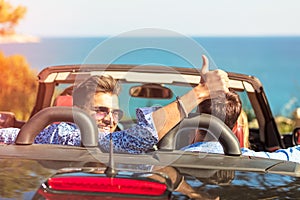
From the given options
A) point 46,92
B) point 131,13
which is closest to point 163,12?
point 131,13

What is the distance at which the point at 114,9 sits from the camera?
39219mm

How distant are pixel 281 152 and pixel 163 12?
3313cm

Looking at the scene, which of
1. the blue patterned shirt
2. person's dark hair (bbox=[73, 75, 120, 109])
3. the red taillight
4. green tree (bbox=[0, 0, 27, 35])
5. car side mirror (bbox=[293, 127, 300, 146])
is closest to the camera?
the red taillight

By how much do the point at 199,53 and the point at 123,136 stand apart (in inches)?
18.0

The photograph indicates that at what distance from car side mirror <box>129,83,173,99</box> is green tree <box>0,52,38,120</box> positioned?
10153mm

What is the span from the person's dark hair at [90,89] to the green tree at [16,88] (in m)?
11.6

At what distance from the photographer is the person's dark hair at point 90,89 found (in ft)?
13.1

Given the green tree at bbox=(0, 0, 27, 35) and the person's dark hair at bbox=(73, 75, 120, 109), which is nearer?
the person's dark hair at bbox=(73, 75, 120, 109)

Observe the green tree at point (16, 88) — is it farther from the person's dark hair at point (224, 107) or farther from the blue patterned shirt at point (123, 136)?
the blue patterned shirt at point (123, 136)

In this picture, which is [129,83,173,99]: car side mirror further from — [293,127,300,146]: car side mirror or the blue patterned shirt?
the blue patterned shirt

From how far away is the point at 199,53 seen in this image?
3482 mm

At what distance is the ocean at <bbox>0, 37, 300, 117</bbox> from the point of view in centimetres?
352

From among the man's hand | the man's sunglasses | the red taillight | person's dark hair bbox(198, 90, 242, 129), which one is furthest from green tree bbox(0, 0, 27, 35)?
the red taillight

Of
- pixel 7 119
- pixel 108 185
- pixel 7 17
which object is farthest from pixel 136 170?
pixel 7 17
